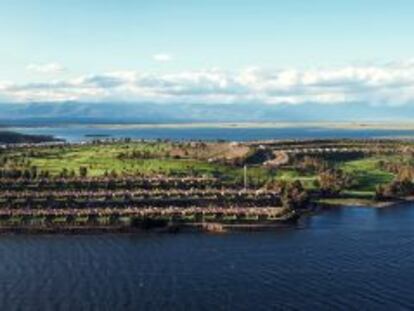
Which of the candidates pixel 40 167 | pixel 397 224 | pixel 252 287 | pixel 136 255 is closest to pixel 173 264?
pixel 136 255

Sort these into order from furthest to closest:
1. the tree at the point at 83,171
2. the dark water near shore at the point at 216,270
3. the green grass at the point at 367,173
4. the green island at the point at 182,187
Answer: the green grass at the point at 367,173, the tree at the point at 83,171, the green island at the point at 182,187, the dark water near shore at the point at 216,270

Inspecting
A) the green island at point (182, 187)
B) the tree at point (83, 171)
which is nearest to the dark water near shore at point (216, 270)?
the green island at point (182, 187)

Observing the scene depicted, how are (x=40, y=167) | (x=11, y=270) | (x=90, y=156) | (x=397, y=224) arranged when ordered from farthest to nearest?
(x=90, y=156) < (x=40, y=167) < (x=397, y=224) < (x=11, y=270)

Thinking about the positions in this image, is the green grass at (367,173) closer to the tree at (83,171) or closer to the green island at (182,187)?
the green island at (182,187)

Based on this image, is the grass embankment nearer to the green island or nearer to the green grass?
the green island

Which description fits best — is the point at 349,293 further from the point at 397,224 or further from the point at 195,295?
→ the point at 397,224

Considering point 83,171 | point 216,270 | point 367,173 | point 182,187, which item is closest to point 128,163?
point 83,171

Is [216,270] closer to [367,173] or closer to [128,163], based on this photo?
[128,163]
